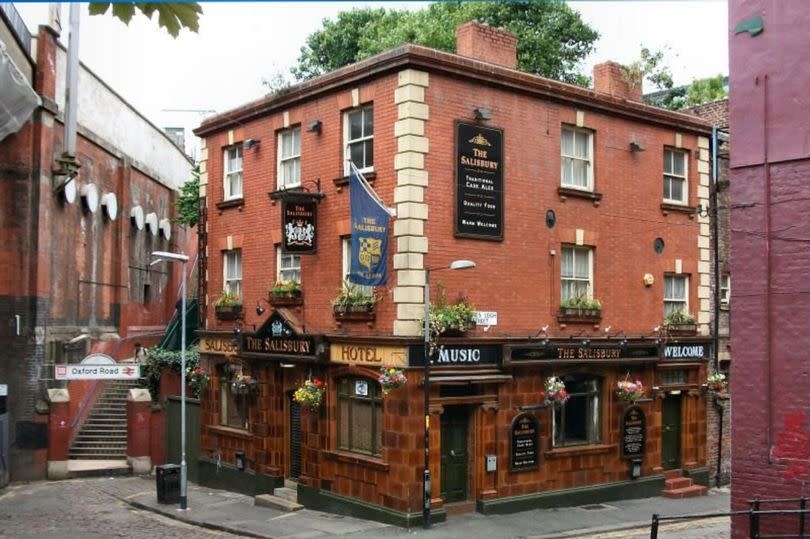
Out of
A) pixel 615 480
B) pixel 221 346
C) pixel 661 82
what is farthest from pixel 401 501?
pixel 661 82

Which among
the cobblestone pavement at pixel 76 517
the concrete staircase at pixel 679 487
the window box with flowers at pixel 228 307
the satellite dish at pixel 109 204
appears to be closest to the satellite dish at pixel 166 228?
the satellite dish at pixel 109 204

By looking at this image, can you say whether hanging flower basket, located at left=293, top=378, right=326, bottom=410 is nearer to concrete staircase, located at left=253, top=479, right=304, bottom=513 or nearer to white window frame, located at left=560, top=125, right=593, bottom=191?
concrete staircase, located at left=253, top=479, right=304, bottom=513

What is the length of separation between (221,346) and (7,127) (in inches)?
327

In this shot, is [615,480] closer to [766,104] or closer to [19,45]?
[766,104]

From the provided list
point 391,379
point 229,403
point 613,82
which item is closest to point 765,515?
point 391,379

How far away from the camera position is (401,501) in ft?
60.7

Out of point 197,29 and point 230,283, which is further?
point 230,283

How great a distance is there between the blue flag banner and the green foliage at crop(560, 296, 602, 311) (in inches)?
197

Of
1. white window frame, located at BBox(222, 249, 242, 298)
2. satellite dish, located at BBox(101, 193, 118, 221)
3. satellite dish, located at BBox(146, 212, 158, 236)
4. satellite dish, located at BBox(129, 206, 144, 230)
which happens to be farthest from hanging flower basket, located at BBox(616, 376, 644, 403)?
satellite dish, located at BBox(146, 212, 158, 236)

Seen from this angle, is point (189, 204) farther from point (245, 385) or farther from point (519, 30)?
point (519, 30)

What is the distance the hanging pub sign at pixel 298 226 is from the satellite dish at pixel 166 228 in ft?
60.9

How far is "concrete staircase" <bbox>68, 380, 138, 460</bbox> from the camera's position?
27.7m

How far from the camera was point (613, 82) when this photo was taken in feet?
76.5

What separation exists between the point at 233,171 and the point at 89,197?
730 cm
